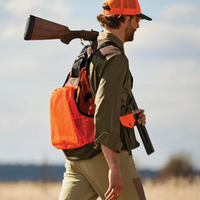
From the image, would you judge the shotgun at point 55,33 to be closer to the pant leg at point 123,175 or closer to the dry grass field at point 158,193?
the pant leg at point 123,175

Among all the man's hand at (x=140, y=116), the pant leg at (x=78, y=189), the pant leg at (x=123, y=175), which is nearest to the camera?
the pant leg at (x=123, y=175)

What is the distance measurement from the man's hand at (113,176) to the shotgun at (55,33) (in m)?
0.64

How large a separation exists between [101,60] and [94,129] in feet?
1.36

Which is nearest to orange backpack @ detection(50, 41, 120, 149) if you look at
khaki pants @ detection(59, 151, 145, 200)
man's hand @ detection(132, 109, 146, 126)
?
khaki pants @ detection(59, 151, 145, 200)

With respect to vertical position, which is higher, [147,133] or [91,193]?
[147,133]

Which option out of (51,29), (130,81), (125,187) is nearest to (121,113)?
(130,81)

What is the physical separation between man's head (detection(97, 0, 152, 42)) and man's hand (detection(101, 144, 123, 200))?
824 mm

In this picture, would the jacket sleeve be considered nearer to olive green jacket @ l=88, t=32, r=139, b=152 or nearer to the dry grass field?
olive green jacket @ l=88, t=32, r=139, b=152

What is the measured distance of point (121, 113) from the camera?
9.84 feet

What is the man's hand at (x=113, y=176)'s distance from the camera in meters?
2.74

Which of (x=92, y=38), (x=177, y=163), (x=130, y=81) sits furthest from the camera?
(x=177, y=163)

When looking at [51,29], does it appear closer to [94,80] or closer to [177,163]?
[94,80]

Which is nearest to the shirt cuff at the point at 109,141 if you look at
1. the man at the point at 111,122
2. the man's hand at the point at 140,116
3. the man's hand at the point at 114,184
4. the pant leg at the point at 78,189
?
the man at the point at 111,122

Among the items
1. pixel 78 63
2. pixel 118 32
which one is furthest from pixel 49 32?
pixel 118 32
